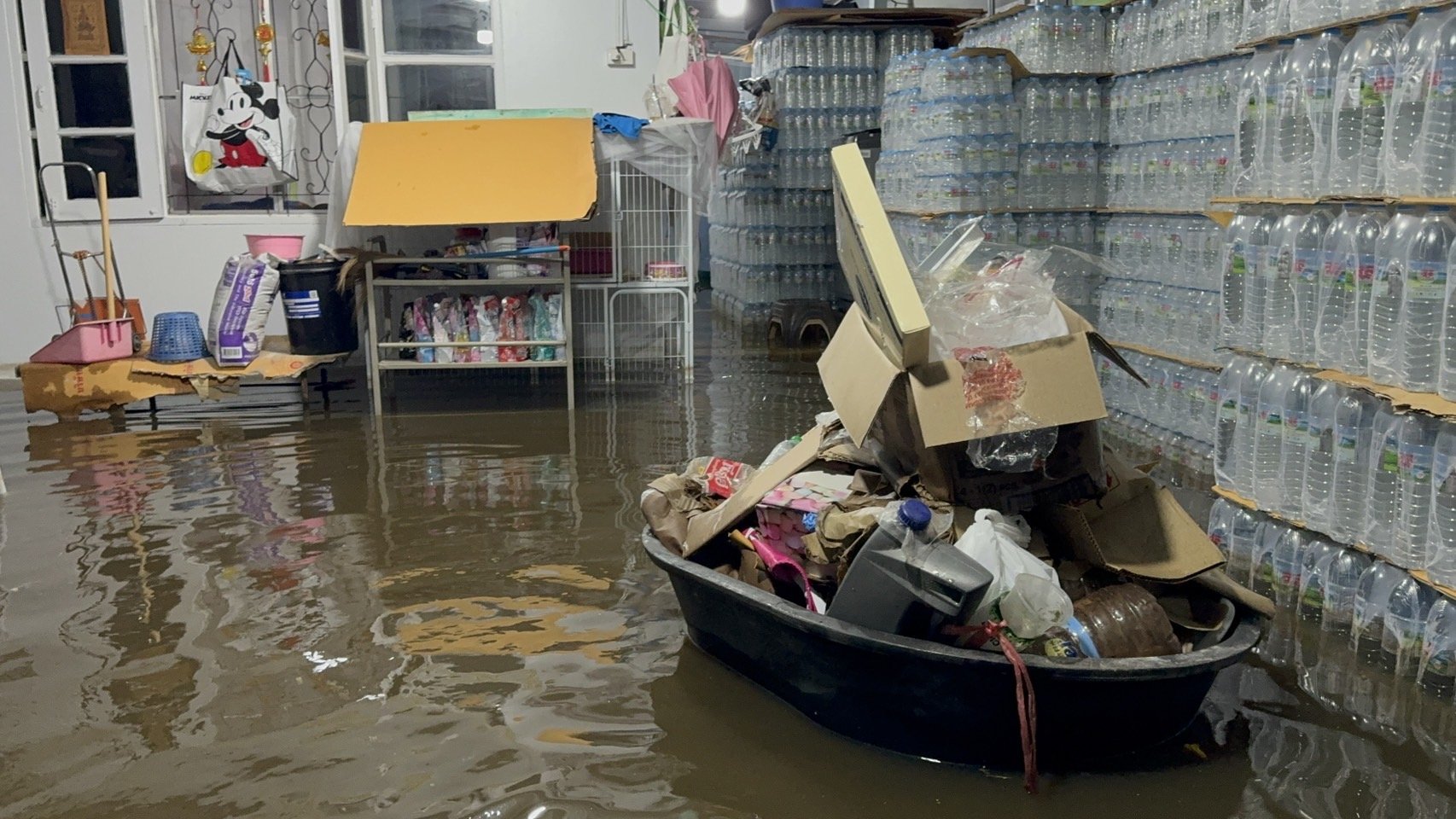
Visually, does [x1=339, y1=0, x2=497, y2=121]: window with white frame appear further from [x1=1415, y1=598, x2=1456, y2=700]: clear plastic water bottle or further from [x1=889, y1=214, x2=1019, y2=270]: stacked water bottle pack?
[x1=1415, y1=598, x2=1456, y2=700]: clear plastic water bottle

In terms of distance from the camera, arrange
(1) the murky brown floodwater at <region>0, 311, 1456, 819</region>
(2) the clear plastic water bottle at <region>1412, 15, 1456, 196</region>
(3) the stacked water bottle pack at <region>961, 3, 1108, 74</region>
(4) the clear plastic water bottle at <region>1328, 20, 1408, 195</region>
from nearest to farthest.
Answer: (1) the murky brown floodwater at <region>0, 311, 1456, 819</region> → (2) the clear plastic water bottle at <region>1412, 15, 1456, 196</region> → (4) the clear plastic water bottle at <region>1328, 20, 1408, 195</region> → (3) the stacked water bottle pack at <region>961, 3, 1108, 74</region>

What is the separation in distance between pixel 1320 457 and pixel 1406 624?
0.50 metres

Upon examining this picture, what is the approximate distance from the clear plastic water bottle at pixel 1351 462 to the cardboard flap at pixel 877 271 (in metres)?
1.26

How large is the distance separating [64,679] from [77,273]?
515 centimetres

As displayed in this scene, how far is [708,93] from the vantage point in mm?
7504

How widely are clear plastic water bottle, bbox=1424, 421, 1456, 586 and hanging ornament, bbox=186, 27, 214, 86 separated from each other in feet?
23.3

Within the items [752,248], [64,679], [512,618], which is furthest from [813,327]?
[64,679]

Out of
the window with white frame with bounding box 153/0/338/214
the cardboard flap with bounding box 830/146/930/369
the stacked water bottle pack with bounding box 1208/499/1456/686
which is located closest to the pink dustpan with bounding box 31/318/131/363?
the window with white frame with bounding box 153/0/338/214

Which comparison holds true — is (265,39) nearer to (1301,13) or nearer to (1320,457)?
(1301,13)

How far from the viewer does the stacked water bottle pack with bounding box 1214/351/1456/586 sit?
2.76 m

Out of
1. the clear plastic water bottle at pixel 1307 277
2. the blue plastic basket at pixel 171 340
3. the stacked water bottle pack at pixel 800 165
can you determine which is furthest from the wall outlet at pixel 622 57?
the clear plastic water bottle at pixel 1307 277

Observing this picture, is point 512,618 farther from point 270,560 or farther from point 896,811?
point 896,811

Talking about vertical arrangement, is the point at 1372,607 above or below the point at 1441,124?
below

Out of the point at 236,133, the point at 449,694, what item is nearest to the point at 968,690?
the point at 449,694
